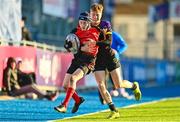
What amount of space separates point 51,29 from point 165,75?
276 inches

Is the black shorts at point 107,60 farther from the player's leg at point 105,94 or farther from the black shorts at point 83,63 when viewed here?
the black shorts at point 83,63

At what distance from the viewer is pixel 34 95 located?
2011 centimetres

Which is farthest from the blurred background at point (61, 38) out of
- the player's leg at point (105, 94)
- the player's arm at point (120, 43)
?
the player's leg at point (105, 94)

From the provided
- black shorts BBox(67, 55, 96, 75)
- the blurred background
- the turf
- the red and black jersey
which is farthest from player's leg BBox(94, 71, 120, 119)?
the blurred background

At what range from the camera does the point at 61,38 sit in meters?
37.5

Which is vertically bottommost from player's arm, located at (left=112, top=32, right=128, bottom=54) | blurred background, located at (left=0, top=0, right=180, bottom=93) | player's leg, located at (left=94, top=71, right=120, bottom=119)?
Result: blurred background, located at (left=0, top=0, right=180, bottom=93)

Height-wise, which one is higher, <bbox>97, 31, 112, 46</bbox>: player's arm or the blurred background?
<bbox>97, 31, 112, 46</bbox>: player's arm

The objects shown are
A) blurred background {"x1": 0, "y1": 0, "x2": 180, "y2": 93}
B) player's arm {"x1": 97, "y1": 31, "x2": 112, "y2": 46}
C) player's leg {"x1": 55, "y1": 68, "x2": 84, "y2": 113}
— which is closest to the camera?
player's leg {"x1": 55, "y1": 68, "x2": 84, "y2": 113}

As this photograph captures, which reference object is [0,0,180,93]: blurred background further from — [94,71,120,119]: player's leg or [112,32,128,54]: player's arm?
[94,71,120,119]: player's leg

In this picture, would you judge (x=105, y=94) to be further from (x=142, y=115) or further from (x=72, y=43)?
(x=72, y=43)

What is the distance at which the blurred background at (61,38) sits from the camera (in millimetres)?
21891

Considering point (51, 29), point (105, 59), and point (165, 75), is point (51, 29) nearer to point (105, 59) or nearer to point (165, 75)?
point (165, 75)

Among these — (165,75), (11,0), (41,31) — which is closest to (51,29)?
(41,31)

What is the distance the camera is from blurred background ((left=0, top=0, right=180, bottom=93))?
21.9 m
